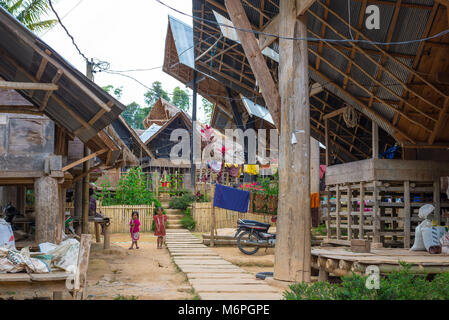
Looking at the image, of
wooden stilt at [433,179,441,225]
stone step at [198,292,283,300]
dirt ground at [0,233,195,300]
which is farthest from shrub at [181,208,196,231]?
stone step at [198,292,283,300]

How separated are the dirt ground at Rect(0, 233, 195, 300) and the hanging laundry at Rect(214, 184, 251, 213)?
9.21 ft

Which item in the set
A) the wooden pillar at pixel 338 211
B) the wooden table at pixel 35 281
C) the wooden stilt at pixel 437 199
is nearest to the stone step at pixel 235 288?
the wooden table at pixel 35 281

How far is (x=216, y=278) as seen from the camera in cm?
824

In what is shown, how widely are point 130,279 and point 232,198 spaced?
7.42m

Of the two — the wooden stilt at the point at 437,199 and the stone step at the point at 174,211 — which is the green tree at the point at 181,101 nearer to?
the stone step at the point at 174,211

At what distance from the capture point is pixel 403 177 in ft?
34.5

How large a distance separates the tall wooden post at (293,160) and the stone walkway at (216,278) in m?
0.58

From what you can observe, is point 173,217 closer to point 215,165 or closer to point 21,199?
point 215,165

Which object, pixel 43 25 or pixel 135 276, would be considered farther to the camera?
pixel 43 25

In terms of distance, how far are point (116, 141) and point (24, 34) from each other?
437 centimetres

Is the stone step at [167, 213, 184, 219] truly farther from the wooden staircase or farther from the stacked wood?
the stacked wood

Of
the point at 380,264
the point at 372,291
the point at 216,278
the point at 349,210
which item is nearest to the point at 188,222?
the point at 349,210

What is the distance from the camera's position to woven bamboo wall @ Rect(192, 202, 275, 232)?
64.2 feet
